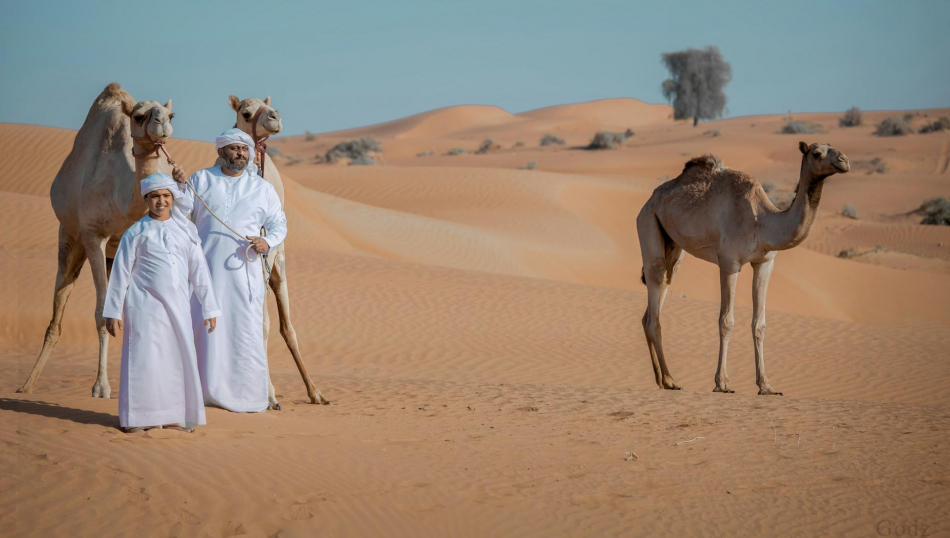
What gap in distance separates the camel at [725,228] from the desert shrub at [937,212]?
24972 mm

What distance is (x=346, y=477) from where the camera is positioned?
5242 mm

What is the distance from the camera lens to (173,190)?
18.9 ft

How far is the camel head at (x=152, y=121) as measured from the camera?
6699mm

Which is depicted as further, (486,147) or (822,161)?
(486,147)

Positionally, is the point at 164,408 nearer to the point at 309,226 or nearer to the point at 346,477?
the point at 346,477

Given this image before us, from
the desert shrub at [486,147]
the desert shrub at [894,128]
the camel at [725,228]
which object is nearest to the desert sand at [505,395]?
the camel at [725,228]

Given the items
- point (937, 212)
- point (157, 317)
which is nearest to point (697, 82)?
point (937, 212)

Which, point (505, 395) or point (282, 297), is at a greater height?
point (282, 297)

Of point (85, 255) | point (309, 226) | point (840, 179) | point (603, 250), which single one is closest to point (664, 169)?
point (840, 179)

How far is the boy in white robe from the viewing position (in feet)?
18.0

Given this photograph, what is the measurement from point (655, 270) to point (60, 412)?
670 cm

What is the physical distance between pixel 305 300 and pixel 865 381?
28.8 feet

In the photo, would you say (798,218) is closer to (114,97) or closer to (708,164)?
(708,164)

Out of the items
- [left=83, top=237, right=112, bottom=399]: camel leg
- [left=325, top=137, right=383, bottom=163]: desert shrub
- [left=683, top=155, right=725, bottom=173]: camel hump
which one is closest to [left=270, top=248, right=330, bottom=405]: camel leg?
[left=83, top=237, right=112, bottom=399]: camel leg
